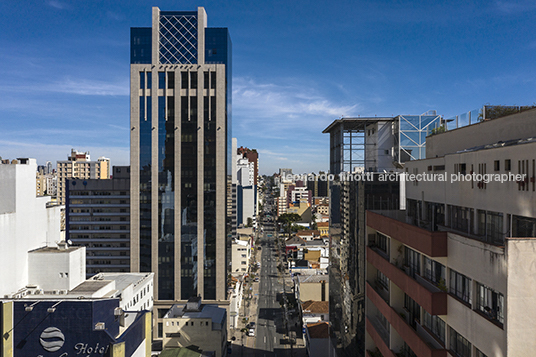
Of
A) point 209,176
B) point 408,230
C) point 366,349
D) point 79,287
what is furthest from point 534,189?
point 209,176

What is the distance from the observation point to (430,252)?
1786 cm

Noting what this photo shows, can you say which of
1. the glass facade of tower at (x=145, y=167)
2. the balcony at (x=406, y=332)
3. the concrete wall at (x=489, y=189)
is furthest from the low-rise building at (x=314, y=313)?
the concrete wall at (x=489, y=189)

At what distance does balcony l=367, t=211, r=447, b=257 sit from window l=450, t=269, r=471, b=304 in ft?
3.72

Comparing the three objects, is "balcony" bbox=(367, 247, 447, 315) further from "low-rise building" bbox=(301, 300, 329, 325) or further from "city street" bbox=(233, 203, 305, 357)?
"low-rise building" bbox=(301, 300, 329, 325)

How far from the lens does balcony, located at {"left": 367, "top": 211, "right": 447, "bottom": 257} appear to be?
17.8 meters

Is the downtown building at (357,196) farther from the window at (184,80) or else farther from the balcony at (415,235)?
the window at (184,80)

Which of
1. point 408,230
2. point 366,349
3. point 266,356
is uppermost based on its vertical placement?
point 408,230

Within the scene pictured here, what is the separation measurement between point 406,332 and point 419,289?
381 centimetres

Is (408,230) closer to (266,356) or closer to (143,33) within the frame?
(266,356)

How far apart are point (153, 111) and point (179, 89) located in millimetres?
6150

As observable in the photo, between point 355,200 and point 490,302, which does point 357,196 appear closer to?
point 355,200

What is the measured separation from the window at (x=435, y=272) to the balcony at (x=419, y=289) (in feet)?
1.24

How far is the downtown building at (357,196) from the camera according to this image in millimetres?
31438

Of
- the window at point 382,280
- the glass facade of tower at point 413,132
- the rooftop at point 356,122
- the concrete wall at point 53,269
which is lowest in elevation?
the concrete wall at point 53,269
